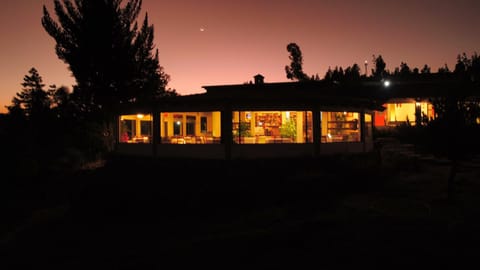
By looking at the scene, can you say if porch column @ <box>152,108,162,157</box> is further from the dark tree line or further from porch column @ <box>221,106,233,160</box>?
the dark tree line

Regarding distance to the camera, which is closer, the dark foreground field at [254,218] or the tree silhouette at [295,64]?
the dark foreground field at [254,218]

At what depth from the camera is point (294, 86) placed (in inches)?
1078

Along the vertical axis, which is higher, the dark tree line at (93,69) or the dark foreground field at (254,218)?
the dark tree line at (93,69)

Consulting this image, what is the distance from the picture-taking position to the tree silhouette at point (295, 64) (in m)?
54.2

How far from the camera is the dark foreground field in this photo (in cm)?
688

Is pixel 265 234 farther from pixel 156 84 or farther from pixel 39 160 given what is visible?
pixel 156 84

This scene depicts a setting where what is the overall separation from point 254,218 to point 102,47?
65.0 feet

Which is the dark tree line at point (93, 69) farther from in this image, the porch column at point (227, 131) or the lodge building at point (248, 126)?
the porch column at point (227, 131)

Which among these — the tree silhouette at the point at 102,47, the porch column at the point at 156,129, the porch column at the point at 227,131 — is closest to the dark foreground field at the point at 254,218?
the porch column at the point at 227,131

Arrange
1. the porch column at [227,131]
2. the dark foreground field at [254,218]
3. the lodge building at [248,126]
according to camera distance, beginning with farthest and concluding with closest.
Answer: the lodge building at [248,126], the porch column at [227,131], the dark foreground field at [254,218]

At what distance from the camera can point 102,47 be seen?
24703 mm

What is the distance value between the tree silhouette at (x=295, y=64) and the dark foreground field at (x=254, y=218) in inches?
1546

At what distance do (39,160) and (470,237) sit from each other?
2341 cm

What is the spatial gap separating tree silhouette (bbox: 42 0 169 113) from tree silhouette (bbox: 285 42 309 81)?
3174cm
